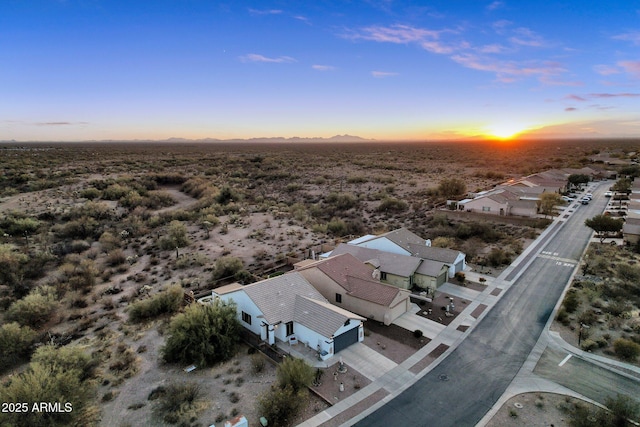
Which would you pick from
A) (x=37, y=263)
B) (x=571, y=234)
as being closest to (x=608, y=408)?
(x=571, y=234)

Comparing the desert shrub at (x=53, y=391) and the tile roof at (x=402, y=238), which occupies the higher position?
the tile roof at (x=402, y=238)

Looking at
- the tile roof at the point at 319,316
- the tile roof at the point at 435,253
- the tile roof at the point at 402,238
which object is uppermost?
the tile roof at the point at 402,238

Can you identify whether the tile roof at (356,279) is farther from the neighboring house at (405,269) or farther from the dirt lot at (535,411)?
the dirt lot at (535,411)

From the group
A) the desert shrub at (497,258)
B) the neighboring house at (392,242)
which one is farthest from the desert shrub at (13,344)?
the desert shrub at (497,258)

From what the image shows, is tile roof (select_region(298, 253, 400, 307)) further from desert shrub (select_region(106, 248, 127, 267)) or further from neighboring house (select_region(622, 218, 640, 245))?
neighboring house (select_region(622, 218, 640, 245))

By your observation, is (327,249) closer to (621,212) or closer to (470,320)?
(470,320)

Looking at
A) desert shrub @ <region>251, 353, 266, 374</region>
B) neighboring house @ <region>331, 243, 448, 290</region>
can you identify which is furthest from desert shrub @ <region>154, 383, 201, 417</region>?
neighboring house @ <region>331, 243, 448, 290</region>
